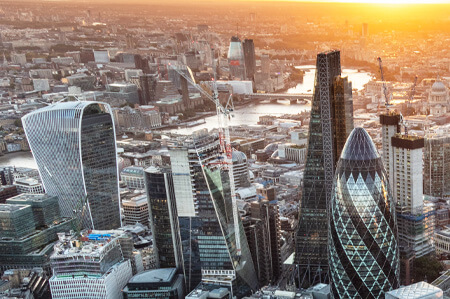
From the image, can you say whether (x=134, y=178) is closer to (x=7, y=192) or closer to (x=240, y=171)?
(x=240, y=171)

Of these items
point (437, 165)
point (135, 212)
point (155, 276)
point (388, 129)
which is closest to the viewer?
point (155, 276)

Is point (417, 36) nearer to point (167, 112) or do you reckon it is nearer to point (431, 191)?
point (167, 112)

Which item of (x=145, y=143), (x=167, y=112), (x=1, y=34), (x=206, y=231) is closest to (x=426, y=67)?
(x=167, y=112)

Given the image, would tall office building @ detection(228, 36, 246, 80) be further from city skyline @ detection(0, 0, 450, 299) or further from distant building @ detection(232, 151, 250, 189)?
distant building @ detection(232, 151, 250, 189)

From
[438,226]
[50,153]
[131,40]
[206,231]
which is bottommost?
[438,226]

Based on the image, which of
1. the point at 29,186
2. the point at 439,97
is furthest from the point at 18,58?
the point at 439,97

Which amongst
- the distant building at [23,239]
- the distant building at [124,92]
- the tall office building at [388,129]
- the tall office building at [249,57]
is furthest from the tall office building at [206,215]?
the tall office building at [249,57]
